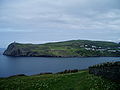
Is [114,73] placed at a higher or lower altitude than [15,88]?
higher

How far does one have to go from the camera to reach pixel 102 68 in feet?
101

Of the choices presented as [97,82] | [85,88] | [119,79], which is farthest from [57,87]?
[119,79]

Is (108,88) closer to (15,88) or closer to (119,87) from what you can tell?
(119,87)

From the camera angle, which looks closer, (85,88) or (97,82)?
(85,88)

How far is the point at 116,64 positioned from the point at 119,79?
8.89 ft

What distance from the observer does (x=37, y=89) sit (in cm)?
2784

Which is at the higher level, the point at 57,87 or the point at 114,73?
the point at 114,73

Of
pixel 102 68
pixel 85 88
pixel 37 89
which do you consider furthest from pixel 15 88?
pixel 102 68

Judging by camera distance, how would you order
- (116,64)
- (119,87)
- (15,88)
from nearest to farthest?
(119,87) < (116,64) < (15,88)

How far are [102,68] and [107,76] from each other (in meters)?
2.15

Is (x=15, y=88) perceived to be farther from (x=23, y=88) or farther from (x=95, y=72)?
(x=95, y=72)

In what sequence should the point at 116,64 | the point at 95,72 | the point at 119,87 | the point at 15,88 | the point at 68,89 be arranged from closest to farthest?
the point at 119,87, the point at 68,89, the point at 116,64, the point at 15,88, the point at 95,72

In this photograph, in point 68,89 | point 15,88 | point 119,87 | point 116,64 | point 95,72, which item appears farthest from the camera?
point 95,72

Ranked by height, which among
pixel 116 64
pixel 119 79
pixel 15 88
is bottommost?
pixel 15 88
